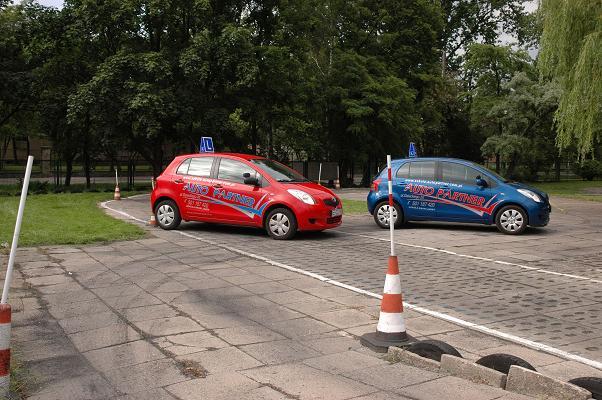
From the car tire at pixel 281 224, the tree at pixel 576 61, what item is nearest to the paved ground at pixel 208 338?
the car tire at pixel 281 224

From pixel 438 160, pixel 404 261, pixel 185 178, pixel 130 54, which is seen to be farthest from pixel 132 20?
pixel 404 261

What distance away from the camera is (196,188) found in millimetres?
13648

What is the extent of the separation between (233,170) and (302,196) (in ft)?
5.98

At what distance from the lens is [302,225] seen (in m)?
12.7

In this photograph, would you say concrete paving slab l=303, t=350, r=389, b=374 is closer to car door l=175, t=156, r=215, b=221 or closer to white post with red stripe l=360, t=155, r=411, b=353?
white post with red stripe l=360, t=155, r=411, b=353

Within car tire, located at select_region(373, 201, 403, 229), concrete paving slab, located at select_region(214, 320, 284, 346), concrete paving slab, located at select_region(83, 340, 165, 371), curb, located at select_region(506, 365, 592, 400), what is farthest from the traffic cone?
car tire, located at select_region(373, 201, 403, 229)

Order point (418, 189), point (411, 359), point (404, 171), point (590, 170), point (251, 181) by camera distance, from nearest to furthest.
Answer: point (411, 359), point (251, 181), point (418, 189), point (404, 171), point (590, 170)

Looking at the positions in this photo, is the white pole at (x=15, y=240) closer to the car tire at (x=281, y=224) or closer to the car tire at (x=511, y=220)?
the car tire at (x=281, y=224)

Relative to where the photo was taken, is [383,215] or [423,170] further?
[383,215]

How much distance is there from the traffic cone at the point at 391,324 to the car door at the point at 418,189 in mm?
9060

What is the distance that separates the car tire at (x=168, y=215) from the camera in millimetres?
14070

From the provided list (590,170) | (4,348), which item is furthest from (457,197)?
(590,170)

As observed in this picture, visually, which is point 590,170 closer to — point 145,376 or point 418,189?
point 418,189

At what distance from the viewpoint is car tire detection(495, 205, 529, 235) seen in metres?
13.8
